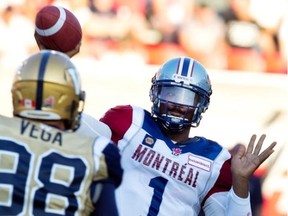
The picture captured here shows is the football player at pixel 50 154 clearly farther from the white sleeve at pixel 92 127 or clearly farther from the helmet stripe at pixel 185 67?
the helmet stripe at pixel 185 67

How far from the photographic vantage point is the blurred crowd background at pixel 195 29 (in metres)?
11.0

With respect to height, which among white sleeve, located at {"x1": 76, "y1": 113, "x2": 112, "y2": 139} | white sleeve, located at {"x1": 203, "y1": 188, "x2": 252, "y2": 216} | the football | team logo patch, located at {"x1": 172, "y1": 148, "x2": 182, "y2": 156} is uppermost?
the football

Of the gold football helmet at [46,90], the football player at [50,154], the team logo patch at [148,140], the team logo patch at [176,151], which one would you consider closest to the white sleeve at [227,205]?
the team logo patch at [176,151]

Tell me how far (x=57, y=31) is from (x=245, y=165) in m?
1.02

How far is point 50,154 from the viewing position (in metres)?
3.07

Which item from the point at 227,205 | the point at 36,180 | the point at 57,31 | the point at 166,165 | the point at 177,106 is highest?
the point at 57,31

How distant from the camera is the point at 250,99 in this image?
1126cm

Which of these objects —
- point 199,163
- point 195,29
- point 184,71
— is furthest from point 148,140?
point 195,29

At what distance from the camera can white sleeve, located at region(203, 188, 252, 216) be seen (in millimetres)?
4094

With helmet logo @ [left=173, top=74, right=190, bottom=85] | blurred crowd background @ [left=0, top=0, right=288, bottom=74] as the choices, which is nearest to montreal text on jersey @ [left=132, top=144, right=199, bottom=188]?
helmet logo @ [left=173, top=74, right=190, bottom=85]

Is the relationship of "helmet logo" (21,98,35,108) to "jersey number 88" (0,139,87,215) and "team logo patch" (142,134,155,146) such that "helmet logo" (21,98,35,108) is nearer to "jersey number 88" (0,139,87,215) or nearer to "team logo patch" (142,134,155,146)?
"jersey number 88" (0,139,87,215)

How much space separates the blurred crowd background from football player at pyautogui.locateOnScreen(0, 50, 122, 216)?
7.93 meters

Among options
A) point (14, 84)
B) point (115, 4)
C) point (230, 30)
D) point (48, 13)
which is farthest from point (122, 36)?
point (14, 84)

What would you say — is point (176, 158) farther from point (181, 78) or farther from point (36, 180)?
point (36, 180)
